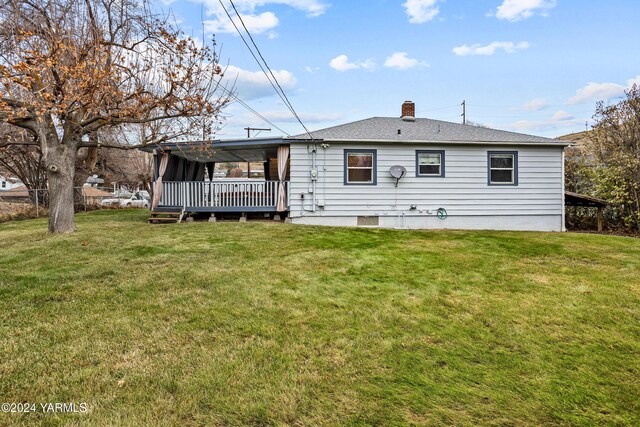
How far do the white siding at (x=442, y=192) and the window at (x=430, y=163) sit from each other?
0.49 ft

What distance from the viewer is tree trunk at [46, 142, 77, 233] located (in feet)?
25.8

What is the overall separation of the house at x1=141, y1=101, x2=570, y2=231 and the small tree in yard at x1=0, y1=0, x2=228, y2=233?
9.04 feet

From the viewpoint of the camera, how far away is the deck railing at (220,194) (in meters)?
11.0

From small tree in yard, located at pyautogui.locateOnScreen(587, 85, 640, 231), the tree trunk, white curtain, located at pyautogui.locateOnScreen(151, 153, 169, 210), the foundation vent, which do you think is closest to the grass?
the tree trunk

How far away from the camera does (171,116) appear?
7480mm

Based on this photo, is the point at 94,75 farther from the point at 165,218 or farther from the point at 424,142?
the point at 424,142

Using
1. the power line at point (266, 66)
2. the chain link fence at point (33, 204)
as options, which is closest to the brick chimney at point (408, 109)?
the power line at point (266, 66)

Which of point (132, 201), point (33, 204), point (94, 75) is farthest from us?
point (132, 201)

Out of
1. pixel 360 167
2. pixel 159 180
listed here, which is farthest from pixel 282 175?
pixel 159 180

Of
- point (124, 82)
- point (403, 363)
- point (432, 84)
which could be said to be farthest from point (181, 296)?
point (432, 84)

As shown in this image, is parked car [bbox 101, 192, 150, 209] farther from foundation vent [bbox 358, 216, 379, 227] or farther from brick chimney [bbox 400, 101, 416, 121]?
brick chimney [bbox 400, 101, 416, 121]

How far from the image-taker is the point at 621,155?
10.3 metres

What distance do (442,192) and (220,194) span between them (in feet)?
24.0

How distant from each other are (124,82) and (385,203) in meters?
7.76
